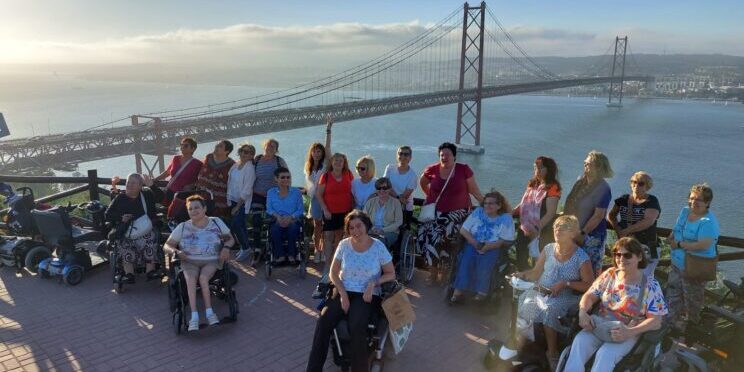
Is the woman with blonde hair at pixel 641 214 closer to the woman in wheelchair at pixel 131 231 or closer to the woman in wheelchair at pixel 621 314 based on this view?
the woman in wheelchair at pixel 621 314

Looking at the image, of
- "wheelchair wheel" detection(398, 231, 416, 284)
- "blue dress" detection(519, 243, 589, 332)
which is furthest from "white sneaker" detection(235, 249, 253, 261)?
"blue dress" detection(519, 243, 589, 332)

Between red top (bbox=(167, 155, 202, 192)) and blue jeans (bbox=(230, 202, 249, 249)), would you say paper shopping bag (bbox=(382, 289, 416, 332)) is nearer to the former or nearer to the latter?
blue jeans (bbox=(230, 202, 249, 249))

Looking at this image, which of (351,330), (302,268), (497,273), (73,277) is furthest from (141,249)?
(497,273)

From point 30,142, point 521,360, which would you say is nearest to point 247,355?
point 521,360

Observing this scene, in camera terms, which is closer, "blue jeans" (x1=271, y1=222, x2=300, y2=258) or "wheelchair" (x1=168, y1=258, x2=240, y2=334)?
"wheelchair" (x1=168, y1=258, x2=240, y2=334)

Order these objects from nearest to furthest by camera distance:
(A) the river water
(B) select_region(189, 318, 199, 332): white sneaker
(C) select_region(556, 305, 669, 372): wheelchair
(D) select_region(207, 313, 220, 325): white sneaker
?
1. (C) select_region(556, 305, 669, 372): wheelchair
2. (B) select_region(189, 318, 199, 332): white sneaker
3. (D) select_region(207, 313, 220, 325): white sneaker
4. (A) the river water

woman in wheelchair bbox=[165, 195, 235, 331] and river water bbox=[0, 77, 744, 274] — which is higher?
woman in wheelchair bbox=[165, 195, 235, 331]
